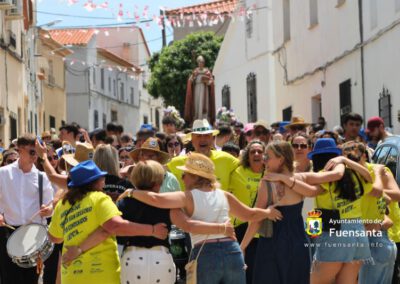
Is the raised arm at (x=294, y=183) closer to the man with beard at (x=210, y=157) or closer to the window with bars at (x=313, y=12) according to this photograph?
the man with beard at (x=210, y=157)

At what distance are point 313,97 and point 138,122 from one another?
52.3m

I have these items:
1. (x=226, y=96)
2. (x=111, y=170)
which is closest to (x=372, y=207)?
(x=111, y=170)

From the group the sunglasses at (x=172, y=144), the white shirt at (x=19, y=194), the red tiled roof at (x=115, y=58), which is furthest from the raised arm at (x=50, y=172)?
the red tiled roof at (x=115, y=58)

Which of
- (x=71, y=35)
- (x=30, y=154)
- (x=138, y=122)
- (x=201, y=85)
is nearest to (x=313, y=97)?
(x=201, y=85)

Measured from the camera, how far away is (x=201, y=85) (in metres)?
23.5

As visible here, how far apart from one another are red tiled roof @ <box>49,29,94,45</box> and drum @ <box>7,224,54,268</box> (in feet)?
162

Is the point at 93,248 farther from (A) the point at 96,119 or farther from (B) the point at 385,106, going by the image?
(A) the point at 96,119

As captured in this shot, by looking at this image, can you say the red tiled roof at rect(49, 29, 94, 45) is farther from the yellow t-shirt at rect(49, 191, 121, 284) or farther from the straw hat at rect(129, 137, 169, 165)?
the yellow t-shirt at rect(49, 191, 121, 284)

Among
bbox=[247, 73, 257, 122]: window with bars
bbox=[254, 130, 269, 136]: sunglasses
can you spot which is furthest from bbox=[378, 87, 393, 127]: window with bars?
bbox=[247, 73, 257, 122]: window with bars

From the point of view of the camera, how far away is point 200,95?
77.9 ft

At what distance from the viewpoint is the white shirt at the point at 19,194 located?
32.8 feet

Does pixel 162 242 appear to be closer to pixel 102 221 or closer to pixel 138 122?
pixel 102 221

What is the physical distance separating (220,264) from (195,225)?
364mm

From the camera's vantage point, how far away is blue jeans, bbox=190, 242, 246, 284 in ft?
23.0
